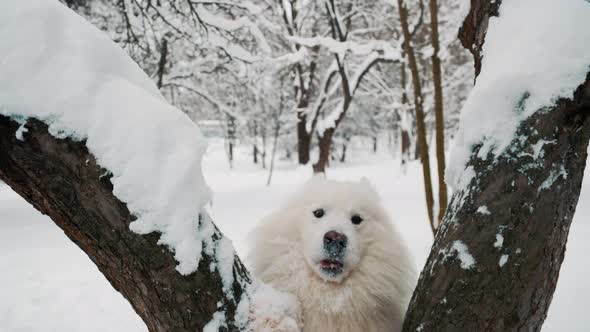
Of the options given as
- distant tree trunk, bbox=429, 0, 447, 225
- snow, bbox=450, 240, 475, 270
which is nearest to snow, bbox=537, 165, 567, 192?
snow, bbox=450, 240, 475, 270

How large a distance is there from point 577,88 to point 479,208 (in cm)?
42

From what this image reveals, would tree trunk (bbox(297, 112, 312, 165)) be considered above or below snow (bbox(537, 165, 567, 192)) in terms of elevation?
below

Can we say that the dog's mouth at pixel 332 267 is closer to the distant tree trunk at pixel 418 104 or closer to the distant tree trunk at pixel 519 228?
the distant tree trunk at pixel 519 228

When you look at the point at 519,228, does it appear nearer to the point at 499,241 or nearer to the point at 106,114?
the point at 499,241

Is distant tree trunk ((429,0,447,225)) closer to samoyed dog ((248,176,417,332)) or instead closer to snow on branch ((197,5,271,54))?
samoyed dog ((248,176,417,332))

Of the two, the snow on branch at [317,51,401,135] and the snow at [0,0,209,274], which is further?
the snow on branch at [317,51,401,135]

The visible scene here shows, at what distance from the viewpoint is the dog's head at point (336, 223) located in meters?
1.66

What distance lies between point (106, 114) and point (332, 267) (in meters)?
1.07

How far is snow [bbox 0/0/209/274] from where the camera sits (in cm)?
105

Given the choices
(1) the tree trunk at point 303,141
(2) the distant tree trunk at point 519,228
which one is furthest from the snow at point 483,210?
(1) the tree trunk at point 303,141

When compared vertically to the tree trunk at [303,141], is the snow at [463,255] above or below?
above

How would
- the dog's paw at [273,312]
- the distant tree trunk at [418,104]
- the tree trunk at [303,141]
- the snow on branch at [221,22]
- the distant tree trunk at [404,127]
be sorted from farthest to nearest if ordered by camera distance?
→ 1. the distant tree trunk at [404,127]
2. the tree trunk at [303,141]
3. the snow on branch at [221,22]
4. the distant tree trunk at [418,104]
5. the dog's paw at [273,312]

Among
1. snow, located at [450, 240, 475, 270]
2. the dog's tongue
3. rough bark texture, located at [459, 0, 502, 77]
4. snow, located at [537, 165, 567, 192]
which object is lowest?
the dog's tongue

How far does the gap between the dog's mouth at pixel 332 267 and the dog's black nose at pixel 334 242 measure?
0.05 meters
